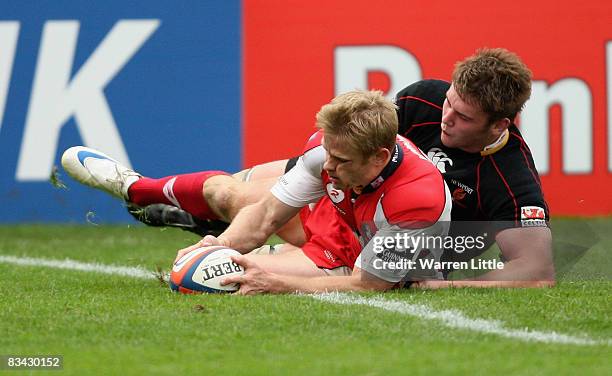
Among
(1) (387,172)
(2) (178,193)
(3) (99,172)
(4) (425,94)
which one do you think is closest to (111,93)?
(3) (99,172)

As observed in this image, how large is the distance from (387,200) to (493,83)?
39.4 inches

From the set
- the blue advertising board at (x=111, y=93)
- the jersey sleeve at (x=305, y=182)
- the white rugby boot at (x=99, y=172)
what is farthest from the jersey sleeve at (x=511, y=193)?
the blue advertising board at (x=111, y=93)

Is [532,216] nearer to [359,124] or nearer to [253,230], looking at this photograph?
[359,124]

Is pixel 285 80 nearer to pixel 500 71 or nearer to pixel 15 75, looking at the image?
pixel 15 75

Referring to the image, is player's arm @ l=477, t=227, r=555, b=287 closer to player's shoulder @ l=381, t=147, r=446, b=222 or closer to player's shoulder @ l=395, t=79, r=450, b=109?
player's shoulder @ l=381, t=147, r=446, b=222

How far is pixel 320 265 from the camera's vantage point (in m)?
6.55

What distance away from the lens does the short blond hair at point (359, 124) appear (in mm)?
5668

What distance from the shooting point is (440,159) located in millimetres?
6828

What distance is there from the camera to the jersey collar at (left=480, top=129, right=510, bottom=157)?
22.0 ft

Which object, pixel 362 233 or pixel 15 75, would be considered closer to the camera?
pixel 362 233

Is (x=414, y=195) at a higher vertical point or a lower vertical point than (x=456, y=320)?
higher

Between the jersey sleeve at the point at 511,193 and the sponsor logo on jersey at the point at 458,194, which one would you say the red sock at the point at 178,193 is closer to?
the sponsor logo on jersey at the point at 458,194

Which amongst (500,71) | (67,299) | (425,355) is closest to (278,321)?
(425,355)

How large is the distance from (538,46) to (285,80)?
209 centimetres
